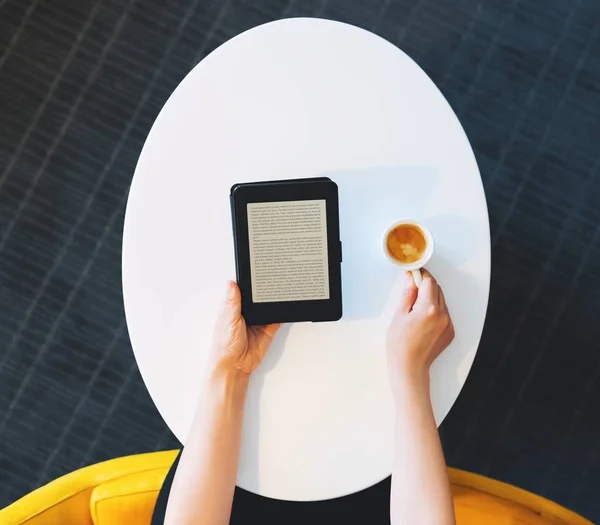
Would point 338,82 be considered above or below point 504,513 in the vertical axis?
above

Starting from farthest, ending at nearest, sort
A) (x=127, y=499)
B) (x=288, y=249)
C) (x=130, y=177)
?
(x=130, y=177)
(x=127, y=499)
(x=288, y=249)

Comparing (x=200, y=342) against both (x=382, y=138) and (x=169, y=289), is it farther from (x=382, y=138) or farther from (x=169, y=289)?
(x=382, y=138)

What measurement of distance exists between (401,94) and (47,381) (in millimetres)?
1014

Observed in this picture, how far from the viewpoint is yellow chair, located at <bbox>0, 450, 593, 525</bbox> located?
108cm

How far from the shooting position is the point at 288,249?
898 millimetres

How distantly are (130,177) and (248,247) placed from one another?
0.67 meters

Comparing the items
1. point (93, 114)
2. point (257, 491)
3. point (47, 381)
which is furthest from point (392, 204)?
point (47, 381)

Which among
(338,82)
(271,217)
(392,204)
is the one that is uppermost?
(338,82)

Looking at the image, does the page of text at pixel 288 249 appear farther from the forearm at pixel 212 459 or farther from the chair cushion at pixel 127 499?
the chair cushion at pixel 127 499

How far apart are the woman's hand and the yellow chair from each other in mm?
312

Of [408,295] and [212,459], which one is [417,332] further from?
[212,459]

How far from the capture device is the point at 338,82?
96 cm

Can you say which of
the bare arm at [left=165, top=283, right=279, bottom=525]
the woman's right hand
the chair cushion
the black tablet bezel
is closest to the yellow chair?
the chair cushion

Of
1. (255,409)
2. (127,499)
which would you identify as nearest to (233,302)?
(255,409)
